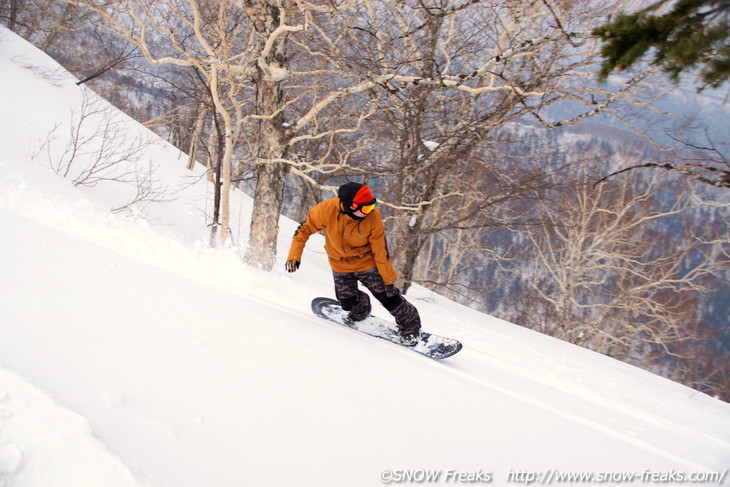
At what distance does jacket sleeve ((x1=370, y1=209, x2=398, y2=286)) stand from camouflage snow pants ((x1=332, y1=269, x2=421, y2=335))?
188mm

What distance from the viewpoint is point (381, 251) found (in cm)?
425

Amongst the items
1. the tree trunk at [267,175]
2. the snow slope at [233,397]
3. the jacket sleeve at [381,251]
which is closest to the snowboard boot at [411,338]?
the snow slope at [233,397]

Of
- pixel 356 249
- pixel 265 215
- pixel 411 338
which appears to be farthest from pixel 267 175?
pixel 411 338

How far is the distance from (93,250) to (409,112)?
6.59 metres

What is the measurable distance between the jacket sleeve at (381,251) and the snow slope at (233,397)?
0.72 m

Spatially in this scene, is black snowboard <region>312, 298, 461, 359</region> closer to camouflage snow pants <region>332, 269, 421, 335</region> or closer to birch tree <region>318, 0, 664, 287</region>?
camouflage snow pants <region>332, 269, 421, 335</region>

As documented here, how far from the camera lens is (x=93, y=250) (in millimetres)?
3783

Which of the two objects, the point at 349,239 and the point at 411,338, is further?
the point at 411,338

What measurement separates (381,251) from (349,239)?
35 cm

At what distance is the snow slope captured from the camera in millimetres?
1486

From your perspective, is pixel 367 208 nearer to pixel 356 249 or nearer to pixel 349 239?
pixel 349 239

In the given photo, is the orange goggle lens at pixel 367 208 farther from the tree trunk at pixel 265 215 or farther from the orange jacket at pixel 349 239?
the tree trunk at pixel 265 215

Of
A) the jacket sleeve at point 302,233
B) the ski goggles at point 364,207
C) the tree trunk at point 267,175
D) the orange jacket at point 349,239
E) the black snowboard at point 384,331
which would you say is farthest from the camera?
the tree trunk at point 267,175

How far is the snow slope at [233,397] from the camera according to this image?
149 cm
